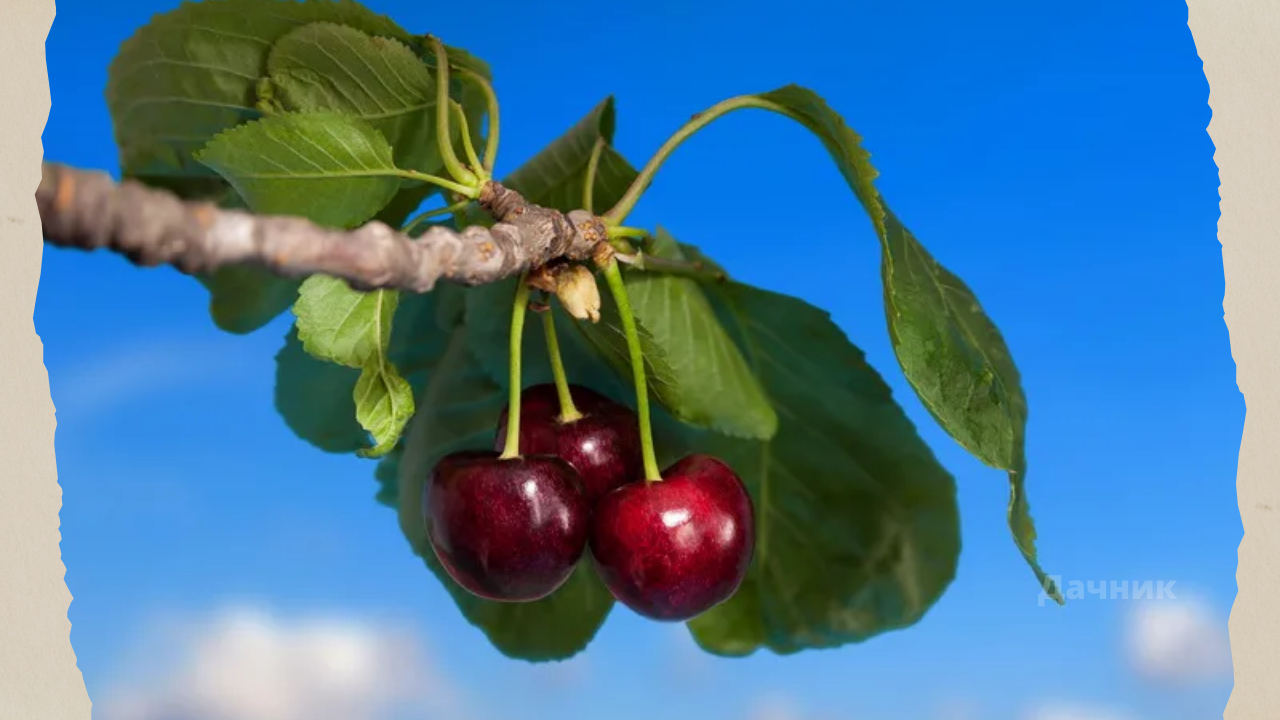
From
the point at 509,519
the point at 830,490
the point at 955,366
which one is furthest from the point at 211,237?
the point at 830,490

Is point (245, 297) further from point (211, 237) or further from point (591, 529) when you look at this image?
point (211, 237)

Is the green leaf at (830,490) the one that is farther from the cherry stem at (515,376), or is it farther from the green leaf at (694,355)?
the cherry stem at (515,376)

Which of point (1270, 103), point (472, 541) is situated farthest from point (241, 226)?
point (1270, 103)

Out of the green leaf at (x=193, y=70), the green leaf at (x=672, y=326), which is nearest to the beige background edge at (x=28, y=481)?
the green leaf at (x=193, y=70)

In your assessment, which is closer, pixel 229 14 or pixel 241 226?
pixel 241 226

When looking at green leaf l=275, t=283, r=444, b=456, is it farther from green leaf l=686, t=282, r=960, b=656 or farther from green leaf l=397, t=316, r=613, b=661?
green leaf l=686, t=282, r=960, b=656

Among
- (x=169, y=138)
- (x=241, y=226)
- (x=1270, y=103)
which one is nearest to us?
(x=241, y=226)

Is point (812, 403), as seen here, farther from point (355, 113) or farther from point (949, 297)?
point (355, 113)
